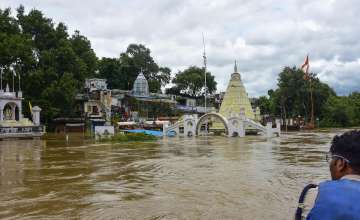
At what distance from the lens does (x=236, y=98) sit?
160 ft

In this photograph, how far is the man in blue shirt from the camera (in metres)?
2.35

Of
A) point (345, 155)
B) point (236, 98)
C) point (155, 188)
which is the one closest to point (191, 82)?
point (236, 98)

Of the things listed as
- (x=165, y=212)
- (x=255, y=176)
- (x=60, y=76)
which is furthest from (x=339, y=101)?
(x=165, y=212)

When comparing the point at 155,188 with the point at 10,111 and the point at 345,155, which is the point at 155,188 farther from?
the point at 10,111

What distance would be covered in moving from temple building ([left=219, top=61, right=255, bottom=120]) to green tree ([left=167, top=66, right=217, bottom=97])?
3921 centimetres

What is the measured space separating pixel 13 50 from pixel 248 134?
24218 mm

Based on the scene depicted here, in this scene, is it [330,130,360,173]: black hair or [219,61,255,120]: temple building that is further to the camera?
[219,61,255,120]: temple building

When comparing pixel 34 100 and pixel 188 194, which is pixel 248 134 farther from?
pixel 188 194

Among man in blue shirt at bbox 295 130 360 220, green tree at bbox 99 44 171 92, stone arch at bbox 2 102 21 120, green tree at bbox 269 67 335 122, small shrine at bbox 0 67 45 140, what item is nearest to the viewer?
man in blue shirt at bbox 295 130 360 220

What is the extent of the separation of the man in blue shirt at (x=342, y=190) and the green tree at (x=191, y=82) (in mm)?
85865

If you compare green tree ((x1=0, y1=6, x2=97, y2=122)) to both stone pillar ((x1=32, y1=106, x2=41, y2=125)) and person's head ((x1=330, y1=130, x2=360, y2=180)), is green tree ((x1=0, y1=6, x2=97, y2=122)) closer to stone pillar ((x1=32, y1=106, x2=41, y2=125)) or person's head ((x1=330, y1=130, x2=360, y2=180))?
stone pillar ((x1=32, y1=106, x2=41, y2=125))

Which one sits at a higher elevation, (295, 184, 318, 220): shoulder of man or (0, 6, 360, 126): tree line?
(0, 6, 360, 126): tree line

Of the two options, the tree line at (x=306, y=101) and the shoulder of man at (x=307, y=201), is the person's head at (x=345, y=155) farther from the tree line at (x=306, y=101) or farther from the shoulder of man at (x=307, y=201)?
the tree line at (x=306, y=101)

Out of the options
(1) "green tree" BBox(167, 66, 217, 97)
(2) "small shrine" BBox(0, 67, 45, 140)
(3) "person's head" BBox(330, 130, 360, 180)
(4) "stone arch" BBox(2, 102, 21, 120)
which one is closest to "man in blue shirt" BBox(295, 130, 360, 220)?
(3) "person's head" BBox(330, 130, 360, 180)
